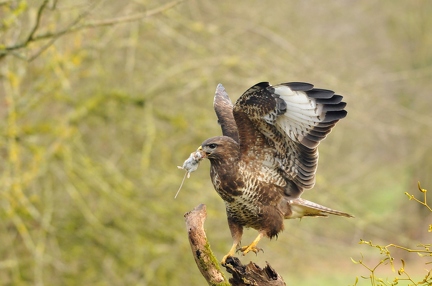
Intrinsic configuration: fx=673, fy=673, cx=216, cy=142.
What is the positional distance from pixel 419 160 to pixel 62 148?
11.4 metres

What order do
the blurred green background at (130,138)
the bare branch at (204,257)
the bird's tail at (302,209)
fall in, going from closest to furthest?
the bare branch at (204,257)
the bird's tail at (302,209)
the blurred green background at (130,138)

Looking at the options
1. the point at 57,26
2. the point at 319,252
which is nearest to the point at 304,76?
the point at 319,252

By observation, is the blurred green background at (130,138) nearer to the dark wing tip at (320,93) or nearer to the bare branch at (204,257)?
the dark wing tip at (320,93)

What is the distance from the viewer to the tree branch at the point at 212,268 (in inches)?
136

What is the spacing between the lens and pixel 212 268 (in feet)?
11.4

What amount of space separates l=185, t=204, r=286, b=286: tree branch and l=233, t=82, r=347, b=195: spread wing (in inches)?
34.7

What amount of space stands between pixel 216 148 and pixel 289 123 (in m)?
0.50

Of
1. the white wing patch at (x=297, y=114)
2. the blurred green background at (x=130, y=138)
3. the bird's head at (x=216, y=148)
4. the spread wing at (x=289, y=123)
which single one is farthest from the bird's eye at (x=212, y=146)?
the blurred green background at (x=130, y=138)

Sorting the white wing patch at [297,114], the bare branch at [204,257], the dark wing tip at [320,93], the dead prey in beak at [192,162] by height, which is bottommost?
the bare branch at [204,257]

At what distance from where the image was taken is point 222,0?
30.8 feet

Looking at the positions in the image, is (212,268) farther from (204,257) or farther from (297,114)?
(297,114)

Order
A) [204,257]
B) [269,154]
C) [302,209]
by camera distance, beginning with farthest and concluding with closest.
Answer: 1. [302,209]
2. [269,154]
3. [204,257]

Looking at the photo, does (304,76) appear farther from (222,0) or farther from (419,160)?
(419,160)

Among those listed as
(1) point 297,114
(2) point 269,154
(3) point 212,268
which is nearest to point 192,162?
(2) point 269,154
